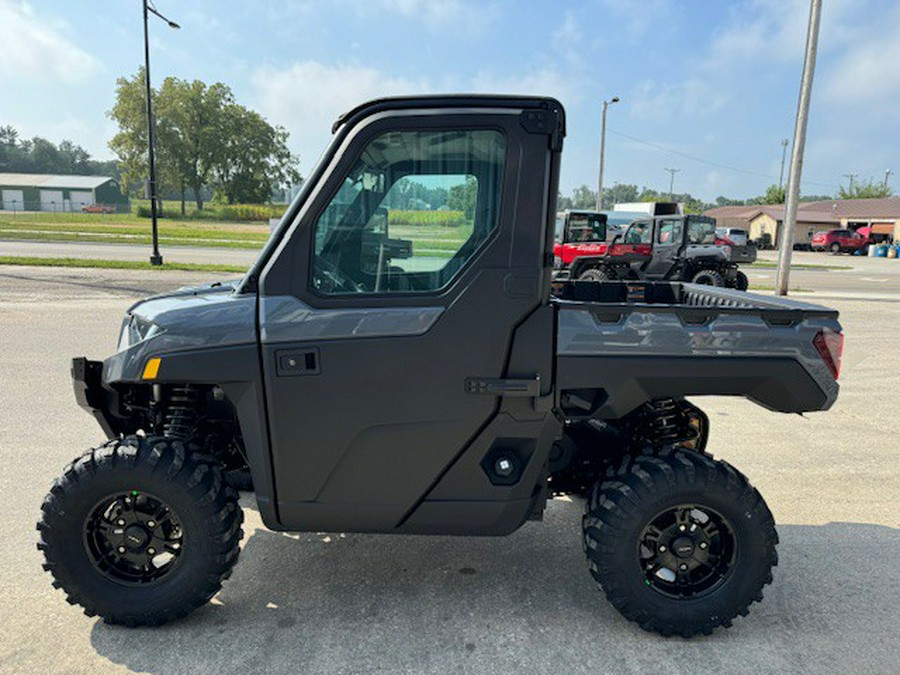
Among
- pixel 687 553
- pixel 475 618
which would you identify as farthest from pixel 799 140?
pixel 475 618

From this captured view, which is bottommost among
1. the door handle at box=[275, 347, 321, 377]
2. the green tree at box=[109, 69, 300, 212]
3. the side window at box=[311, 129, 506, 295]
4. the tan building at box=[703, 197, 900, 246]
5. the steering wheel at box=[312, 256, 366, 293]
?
the door handle at box=[275, 347, 321, 377]

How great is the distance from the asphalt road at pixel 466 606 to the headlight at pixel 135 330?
50.3 inches

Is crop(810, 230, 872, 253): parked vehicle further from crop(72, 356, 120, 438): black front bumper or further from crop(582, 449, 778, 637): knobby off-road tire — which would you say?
crop(72, 356, 120, 438): black front bumper

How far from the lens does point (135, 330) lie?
9.48ft

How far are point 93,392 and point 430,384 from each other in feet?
5.48

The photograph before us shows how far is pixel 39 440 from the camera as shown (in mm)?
4953

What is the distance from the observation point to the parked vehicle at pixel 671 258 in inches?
717

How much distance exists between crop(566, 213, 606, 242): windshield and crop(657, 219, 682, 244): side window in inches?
84.0

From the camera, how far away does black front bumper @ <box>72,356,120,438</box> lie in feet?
9.45

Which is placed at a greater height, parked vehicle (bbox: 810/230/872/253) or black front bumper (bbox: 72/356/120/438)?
parked vehicle (bbox: 810/230/872/253)

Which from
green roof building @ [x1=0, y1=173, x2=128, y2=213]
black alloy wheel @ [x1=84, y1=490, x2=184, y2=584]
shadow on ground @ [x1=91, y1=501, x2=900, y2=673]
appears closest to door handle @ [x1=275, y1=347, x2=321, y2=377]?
black alloy wheel @ [x1=84, y1=490, x2=184, y2=584]

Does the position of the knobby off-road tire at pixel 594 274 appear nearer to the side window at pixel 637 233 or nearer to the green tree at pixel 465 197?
the side window at pixel 637 233

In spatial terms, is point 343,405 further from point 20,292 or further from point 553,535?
point 20,292

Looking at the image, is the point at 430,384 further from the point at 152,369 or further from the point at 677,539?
the point at 677,539
